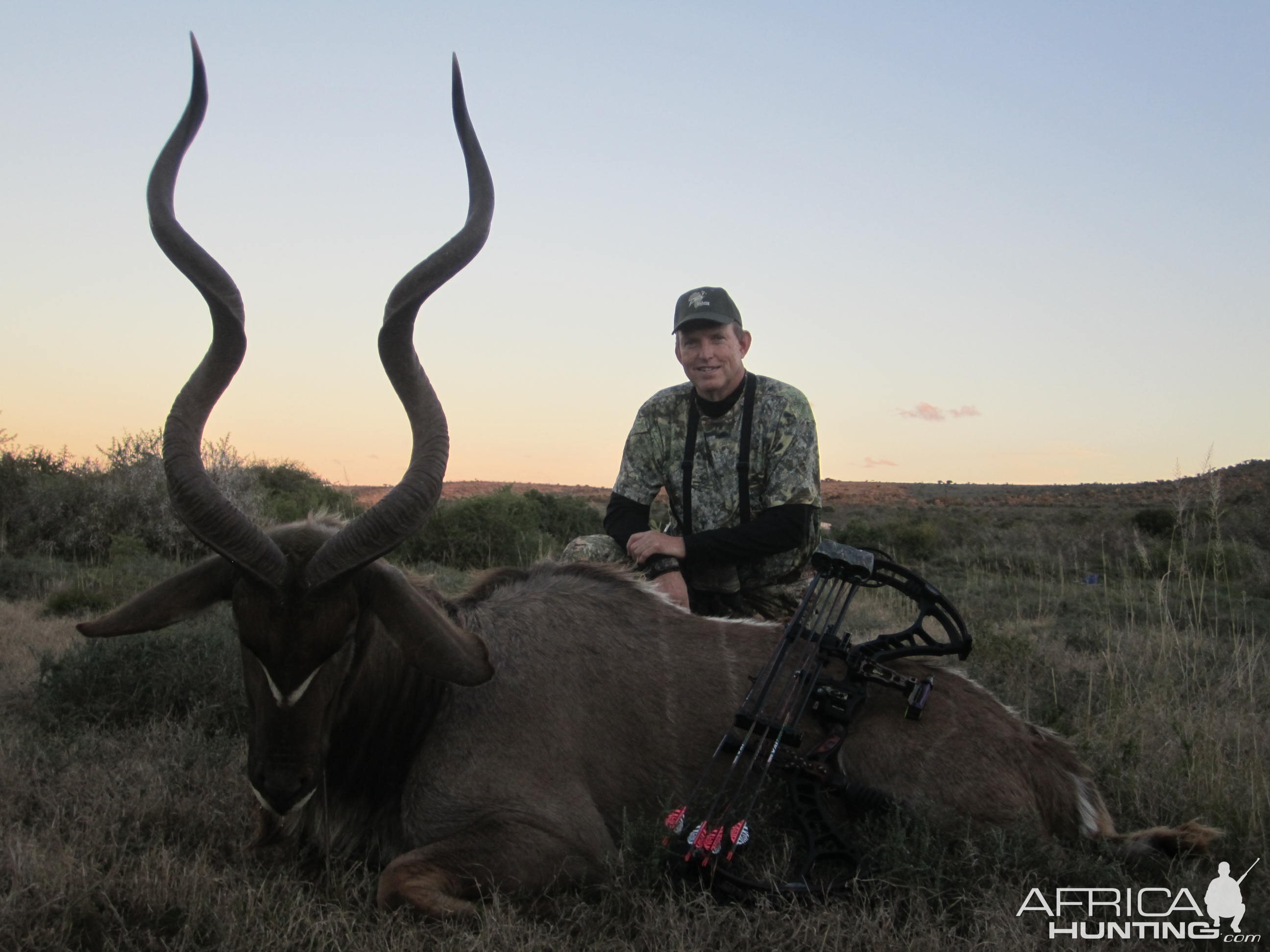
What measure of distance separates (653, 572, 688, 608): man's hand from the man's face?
137 cm

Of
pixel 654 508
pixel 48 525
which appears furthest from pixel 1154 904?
pixel 654 508

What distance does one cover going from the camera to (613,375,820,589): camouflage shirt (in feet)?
20.1

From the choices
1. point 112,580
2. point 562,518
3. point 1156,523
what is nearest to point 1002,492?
point 1156,523

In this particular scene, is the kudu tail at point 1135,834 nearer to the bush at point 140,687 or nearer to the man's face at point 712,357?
the man's face at point 712,357

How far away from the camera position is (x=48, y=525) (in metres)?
15.7

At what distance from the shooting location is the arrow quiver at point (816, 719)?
3674mm

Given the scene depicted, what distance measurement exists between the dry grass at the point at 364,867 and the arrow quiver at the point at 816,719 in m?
0.16

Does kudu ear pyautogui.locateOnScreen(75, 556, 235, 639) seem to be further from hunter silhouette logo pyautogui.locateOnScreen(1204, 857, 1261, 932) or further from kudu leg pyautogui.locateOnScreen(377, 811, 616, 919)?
hunter silhouette logo pyautogui.locateOnScreen(1204, 857, 1261, 932)

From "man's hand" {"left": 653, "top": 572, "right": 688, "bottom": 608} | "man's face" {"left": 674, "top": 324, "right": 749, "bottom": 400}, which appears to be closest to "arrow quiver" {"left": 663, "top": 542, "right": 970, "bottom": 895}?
"man's hand" {"left": 653, "top": 572, "right": 688, "bottom": 608}

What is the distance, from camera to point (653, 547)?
5699mm

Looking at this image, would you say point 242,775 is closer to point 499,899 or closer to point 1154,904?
point 499,899

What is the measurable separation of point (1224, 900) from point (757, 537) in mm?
2930

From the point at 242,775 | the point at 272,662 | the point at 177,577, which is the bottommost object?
the point at 242,775

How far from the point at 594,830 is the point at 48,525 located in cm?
1504
